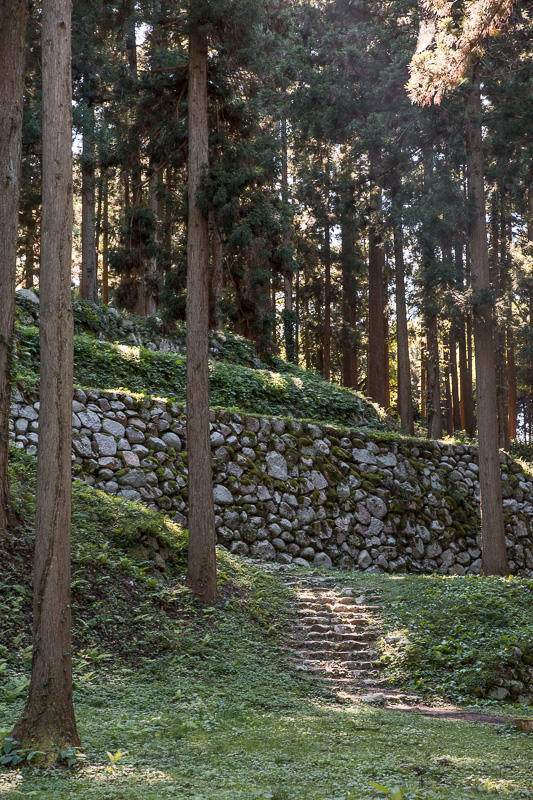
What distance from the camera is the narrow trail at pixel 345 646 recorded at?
252 inches

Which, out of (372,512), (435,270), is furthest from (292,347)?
(372,512)

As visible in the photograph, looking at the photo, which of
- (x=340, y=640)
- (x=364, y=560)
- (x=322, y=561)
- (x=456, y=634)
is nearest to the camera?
(x=456, y=634)

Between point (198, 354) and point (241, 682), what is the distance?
3858mm

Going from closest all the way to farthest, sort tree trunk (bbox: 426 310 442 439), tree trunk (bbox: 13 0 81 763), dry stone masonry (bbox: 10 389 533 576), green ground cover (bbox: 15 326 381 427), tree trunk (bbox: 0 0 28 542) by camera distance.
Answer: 1. tree trunk (bbox: 13 0 81 763)
2. tree trunk (bbox: 0 0 28 542)
3. dry stone masonry (bbox: 10 389 533 576)
4. green ground cover (bbox: 15 326 381 427)
5. tree trunk (bbox: 426 310 442 439)

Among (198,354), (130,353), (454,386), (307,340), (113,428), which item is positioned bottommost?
(113,428)

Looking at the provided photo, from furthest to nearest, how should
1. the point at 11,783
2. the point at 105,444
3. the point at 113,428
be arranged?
the point at 113,428 → the point at 105,444 → the point at 11,783

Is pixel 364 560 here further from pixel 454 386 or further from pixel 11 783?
pixel 454 386

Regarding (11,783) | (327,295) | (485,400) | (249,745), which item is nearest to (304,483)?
(485,400)

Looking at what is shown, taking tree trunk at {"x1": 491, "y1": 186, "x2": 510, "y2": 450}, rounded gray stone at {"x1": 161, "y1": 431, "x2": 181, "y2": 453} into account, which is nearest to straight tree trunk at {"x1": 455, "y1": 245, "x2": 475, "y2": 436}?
tree trunk at {"x1": 491, "y1": 186, "x2": 510, "y2": 450}

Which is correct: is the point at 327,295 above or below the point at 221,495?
above

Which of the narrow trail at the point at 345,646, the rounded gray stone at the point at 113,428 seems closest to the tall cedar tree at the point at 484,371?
the narrow trail at the point at 345,646

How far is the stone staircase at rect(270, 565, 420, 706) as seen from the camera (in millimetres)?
6863

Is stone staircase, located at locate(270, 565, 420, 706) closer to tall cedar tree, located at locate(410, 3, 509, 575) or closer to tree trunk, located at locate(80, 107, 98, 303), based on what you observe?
tall cedar tree, located at locate(410, 3, 509, 575)

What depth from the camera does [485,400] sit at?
1146 cm
